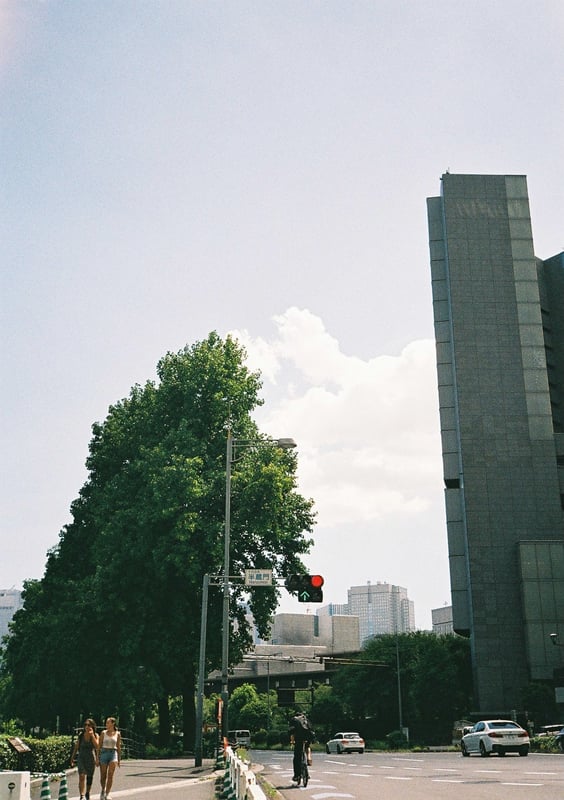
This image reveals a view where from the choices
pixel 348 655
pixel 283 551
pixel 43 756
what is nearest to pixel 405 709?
pixel 348 655

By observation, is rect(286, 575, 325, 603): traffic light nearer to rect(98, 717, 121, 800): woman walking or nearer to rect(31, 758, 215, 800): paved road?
rect(31, 758, 215, 800): paved road

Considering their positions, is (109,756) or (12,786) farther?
(109,756)

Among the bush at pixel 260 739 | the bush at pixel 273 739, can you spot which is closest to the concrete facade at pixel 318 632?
the bush at pixel 260 739

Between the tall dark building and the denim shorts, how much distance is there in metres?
62.0

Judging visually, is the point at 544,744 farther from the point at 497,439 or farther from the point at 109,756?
the point at 497,439

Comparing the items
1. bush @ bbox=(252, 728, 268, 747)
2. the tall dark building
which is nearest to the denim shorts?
the tall dark building

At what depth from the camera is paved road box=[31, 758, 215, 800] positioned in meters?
18.3

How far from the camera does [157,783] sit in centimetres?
2239

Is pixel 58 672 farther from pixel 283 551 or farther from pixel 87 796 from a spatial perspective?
pixel 87 796

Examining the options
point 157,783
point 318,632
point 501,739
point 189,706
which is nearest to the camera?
point 157,783

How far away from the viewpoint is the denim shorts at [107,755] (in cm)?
1752

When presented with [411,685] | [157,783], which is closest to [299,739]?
[157,783]

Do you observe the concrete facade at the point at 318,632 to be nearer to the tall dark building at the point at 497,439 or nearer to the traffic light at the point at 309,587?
the tall dark building at the point at 497,439

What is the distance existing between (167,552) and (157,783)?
16737 millimetres
